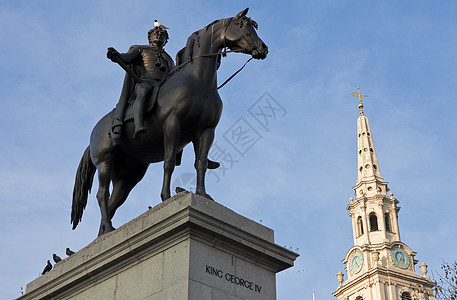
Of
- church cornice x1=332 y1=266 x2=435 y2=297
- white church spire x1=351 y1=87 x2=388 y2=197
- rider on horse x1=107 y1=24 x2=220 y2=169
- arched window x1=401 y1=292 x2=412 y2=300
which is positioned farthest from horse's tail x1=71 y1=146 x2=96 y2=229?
white church spire x1=351 y1=87 x2=388 y2=197

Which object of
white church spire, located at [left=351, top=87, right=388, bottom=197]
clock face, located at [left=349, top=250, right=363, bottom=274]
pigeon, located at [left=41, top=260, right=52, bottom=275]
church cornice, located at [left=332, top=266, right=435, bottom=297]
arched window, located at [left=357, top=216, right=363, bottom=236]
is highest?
white church spire, located at [left=351, top=87, right=388, bottom=197]

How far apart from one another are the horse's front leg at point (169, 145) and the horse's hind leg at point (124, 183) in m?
2.18

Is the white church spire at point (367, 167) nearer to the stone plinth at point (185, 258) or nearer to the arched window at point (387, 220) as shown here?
the arched window at point (387, 220)

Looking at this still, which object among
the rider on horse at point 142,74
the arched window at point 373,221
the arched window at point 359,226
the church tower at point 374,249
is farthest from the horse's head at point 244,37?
the arched window at point 359,226

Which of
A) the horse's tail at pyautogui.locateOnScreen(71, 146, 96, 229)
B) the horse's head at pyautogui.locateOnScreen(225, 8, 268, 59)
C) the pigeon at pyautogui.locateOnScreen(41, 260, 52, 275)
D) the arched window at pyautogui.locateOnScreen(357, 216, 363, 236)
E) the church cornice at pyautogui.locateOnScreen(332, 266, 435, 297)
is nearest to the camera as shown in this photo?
the horse's head at pyautogui.locateOnScreen(225, 8, 268, 59)

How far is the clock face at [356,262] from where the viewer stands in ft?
302

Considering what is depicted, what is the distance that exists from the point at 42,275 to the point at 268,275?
4767 millimetres

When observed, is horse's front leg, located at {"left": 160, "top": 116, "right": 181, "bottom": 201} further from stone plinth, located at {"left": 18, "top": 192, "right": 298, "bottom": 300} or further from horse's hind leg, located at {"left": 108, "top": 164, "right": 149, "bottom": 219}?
horse's hind leg, located at {"left": 108, "top": 164, "right": 149, "bottom": 219}

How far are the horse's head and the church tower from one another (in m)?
76.6

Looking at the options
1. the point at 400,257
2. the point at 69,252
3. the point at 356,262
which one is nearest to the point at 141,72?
the point at 69,252

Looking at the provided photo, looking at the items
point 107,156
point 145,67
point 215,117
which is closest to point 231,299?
point 215,117

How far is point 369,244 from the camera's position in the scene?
303ft

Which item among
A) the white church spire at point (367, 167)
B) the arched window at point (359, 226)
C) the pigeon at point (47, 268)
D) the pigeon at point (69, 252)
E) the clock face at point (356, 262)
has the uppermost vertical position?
the white church spire at point (367, 167)

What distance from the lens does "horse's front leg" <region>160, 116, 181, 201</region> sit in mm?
13469
